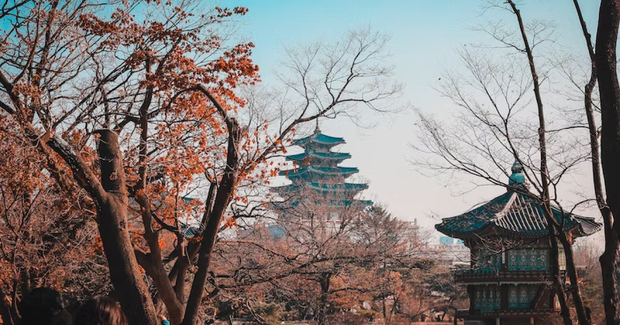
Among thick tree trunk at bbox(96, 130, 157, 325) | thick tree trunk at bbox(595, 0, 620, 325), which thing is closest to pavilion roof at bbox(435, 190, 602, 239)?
thick tree trunk at bbox(595, 0, 620, 325)

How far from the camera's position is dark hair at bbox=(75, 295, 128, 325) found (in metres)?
3.03

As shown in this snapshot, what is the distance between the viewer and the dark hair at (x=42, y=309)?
117 inches

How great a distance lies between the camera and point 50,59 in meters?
7.82

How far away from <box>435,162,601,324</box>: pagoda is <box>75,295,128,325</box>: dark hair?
16.6 meters

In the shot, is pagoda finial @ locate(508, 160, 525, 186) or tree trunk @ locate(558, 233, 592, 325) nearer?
tree trunk @ locate(558, 233, 592, 325)

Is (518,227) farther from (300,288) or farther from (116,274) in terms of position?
(116,274)

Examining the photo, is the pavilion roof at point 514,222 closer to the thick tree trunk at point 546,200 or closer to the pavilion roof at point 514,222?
the pavilion roof at point 514,222

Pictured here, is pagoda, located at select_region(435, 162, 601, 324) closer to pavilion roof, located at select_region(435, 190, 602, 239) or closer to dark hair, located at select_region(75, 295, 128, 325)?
pavilion roof, located at select_region(435, 190, 602, 239)

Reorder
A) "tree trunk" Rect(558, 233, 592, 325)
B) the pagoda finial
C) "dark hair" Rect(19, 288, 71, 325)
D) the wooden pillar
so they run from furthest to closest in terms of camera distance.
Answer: the wooden pillar, the pagoda finial, "tree trunk" Rect(558, 233, 592, 325), "dark hair" Rect(19, 288, 71, 325)

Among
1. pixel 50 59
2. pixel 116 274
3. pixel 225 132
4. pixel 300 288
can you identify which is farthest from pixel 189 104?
pixel 300 288

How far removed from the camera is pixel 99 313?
3031 millimetres

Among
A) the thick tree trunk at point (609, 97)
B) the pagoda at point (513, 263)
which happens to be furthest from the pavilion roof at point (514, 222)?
the thick tree trunk at point (609, 97)

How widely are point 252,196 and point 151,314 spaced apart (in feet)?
13.2

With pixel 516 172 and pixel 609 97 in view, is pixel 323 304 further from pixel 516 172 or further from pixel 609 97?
pixel 609 97
